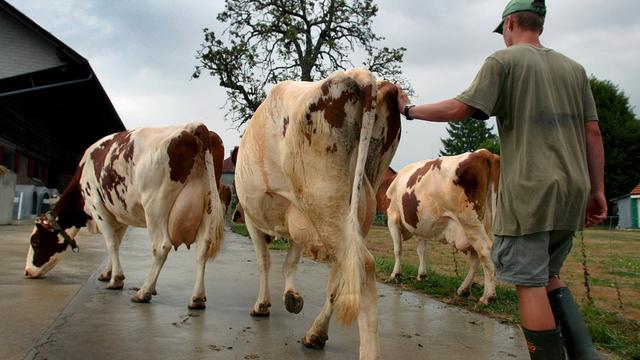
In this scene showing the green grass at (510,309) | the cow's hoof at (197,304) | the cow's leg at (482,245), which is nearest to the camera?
the green grass at (510,309)

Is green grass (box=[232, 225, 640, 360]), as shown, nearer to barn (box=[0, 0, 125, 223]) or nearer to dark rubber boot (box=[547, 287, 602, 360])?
dark rubber boot (box=[547, 287, 602, 360])

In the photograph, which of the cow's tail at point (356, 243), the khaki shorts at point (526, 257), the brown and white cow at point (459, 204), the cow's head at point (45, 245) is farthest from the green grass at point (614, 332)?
the cow's head at point (45, 245)

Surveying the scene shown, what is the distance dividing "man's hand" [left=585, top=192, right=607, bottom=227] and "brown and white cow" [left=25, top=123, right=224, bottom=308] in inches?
133

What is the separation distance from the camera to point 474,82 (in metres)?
→ 2.60

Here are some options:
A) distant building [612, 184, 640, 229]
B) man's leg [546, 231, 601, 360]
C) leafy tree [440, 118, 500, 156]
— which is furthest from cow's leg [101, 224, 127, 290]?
leafy tree [440, 118, 500, 156]

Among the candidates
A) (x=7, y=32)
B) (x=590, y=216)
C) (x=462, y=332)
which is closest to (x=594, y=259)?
(x=462, y=332)

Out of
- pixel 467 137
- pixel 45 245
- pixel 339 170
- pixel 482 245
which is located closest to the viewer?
pixel 339 170

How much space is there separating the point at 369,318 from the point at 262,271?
1885mm

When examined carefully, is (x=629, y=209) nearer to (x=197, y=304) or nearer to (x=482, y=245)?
(x=482, y=245)

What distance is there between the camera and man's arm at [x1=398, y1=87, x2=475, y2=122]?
2561mm

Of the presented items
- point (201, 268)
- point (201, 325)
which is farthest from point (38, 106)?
point (201, 325)

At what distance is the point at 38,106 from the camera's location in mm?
20297

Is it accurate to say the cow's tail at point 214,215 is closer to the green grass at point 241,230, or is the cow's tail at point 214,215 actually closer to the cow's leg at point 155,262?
the cow's leg at point 155,262

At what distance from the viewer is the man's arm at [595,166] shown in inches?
108
